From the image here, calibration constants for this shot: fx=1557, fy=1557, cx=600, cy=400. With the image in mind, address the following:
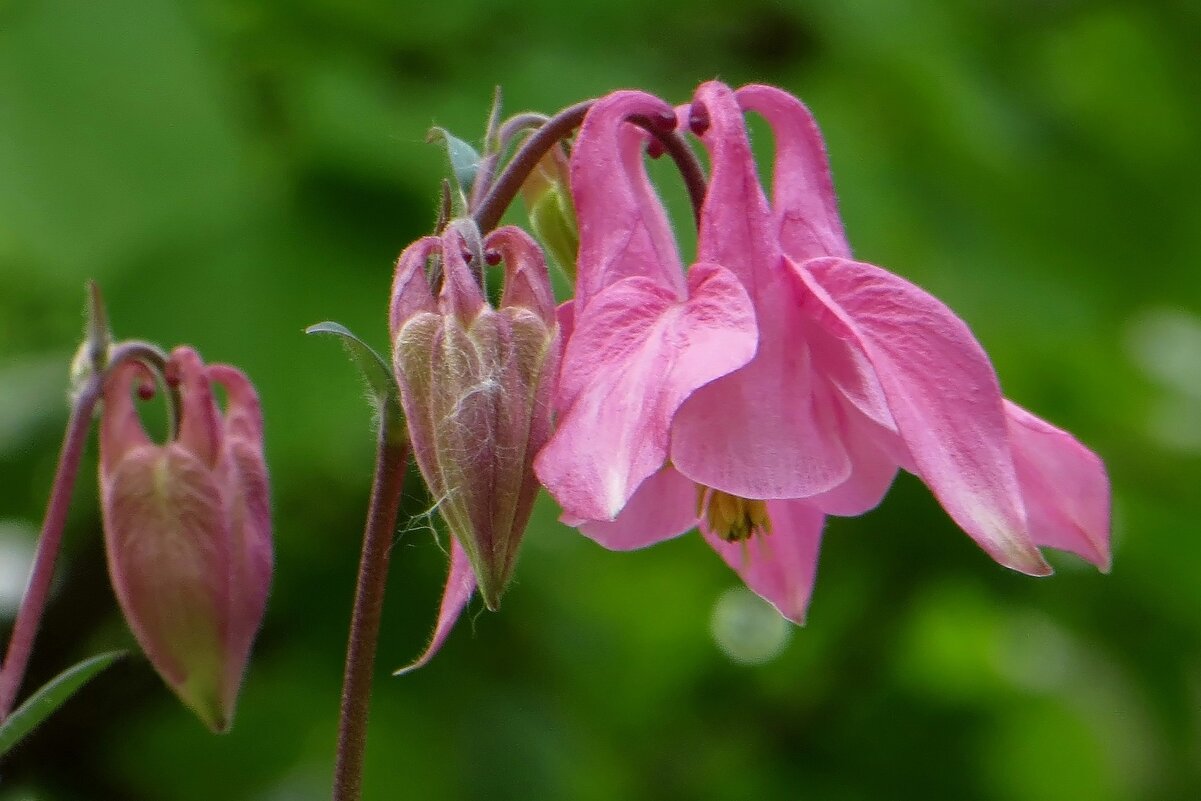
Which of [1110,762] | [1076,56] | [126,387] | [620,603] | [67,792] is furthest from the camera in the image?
[1110,762]

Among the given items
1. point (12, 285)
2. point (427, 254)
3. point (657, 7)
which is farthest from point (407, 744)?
point (427, 254)

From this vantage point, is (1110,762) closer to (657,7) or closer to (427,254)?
(657,7)

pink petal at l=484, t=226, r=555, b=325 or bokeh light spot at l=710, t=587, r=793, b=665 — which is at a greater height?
pink petal at l=484, t=226, r=555, b=325

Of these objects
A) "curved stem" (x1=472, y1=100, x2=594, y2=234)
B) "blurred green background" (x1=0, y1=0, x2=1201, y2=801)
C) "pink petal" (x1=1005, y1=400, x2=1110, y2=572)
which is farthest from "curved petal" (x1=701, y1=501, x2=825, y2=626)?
"blurred green background" (x1=0, y1=0, x2=1201, y2=801)

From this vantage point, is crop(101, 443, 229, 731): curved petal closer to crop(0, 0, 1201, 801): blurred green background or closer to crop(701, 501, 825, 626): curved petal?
crop(701, 501, 825, 626): curved petal

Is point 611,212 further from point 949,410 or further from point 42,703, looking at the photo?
point 42,703

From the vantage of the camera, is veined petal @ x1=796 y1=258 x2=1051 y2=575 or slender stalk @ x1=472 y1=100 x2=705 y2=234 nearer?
veined petal @ x1=796 y1=258 x2=1051 y2=575

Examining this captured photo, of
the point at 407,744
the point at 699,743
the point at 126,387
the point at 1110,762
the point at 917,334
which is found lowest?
the point at 1110,762
